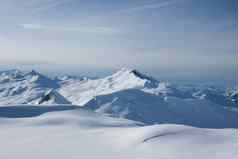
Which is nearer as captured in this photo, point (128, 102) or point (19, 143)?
point (19, 143)

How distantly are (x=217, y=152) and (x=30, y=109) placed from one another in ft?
60.8

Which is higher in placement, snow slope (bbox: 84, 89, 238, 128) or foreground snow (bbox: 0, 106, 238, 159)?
foreground snow (bbox: 0, 106, 238, 159)

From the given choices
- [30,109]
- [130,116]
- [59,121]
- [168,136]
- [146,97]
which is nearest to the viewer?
[168,136]

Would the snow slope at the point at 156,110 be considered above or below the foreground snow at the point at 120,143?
below

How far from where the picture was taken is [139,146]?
11078 millimetres

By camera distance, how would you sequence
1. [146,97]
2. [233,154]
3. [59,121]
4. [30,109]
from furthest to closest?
[146,97], [30,109], [59,121], [233,154]

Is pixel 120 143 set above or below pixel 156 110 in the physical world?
above

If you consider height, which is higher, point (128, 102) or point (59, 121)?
point (59, 121)

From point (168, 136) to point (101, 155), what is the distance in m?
3.10

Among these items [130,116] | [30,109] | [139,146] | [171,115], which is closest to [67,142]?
[139,146]

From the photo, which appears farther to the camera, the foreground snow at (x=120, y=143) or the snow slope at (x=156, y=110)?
the snow slope at (x=156, y=110)

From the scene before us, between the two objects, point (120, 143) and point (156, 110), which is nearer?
point (120, 143)

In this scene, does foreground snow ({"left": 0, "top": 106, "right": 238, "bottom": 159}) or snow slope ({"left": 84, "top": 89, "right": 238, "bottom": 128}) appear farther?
snow slope ({"left": 84, "top": 89, "right": 238, "bottom": 128})

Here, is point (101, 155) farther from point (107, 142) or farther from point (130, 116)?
point (130, 116)
